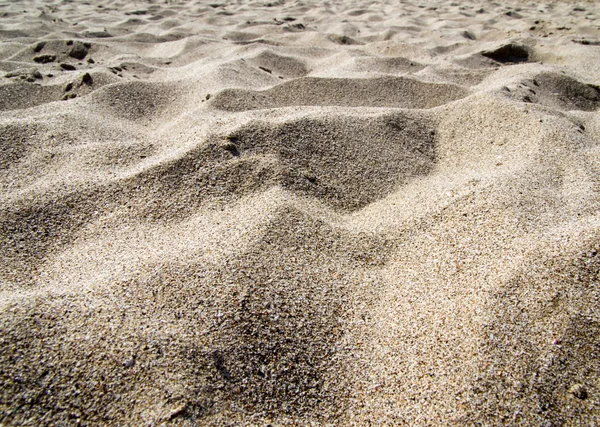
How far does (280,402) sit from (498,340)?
500 mm

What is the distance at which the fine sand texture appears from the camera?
2.79ft

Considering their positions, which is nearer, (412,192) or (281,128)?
(412,192)

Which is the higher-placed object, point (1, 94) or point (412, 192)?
point (1, 94)

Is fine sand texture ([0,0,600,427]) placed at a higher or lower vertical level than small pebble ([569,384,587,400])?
higher

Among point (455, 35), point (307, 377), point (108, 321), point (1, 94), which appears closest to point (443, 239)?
point (307, 377)

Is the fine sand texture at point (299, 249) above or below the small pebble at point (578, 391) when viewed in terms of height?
above

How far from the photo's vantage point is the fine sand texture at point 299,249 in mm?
851

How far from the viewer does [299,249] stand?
1188 mm

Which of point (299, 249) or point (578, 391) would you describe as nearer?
point (578, 391)

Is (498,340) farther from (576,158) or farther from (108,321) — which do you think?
(576,158)

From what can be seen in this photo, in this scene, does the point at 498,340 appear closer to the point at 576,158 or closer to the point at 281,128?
the point at 576,158

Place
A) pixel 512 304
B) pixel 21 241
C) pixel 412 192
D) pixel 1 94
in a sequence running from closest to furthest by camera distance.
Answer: pixel 512 304, pixel 21 241, pixel 412 192, pixel 1 94

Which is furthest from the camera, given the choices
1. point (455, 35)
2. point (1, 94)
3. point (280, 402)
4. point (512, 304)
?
point (455, 35)

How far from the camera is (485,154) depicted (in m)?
1.69
